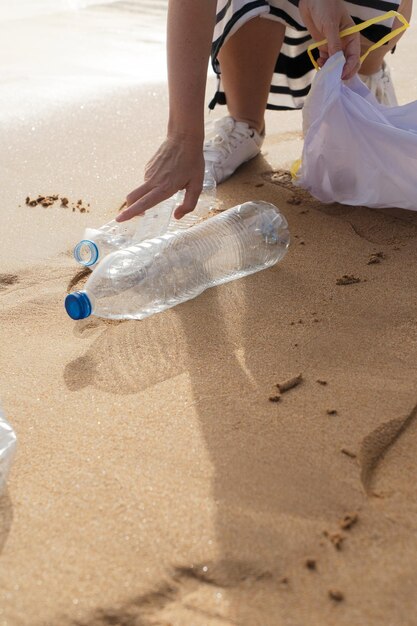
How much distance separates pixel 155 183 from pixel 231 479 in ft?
2.66

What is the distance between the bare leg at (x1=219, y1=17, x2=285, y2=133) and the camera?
2.44 metres

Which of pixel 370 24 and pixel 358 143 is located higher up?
pixel 370 24

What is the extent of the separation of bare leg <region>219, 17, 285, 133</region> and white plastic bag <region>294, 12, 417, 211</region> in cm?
42

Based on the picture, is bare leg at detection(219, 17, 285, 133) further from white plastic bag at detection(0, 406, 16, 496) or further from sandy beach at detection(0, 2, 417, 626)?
white plastic bag at detection(0, 406, 16, 496)

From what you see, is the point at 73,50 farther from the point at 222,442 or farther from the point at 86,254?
the point at 222,442

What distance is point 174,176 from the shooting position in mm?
1830

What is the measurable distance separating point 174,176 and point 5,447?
781 millimetres

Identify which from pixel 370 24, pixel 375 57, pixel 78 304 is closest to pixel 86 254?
pixel 78 304

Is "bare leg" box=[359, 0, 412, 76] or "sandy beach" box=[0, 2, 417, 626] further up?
"bare leg" box=[359, 0, 412, 76]

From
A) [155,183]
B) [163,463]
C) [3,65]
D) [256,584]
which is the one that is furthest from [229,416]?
[3,65]

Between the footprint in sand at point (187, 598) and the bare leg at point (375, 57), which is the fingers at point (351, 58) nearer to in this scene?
the bare leg at point (375, 57)

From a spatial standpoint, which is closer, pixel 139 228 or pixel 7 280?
pixel 7 280

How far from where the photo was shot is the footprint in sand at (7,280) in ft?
6.16

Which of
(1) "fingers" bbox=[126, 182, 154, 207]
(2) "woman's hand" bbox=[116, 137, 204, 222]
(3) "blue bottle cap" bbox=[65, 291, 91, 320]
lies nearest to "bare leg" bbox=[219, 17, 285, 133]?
(2) "woman's hand" bbox=[116, 137, 204, 222]
